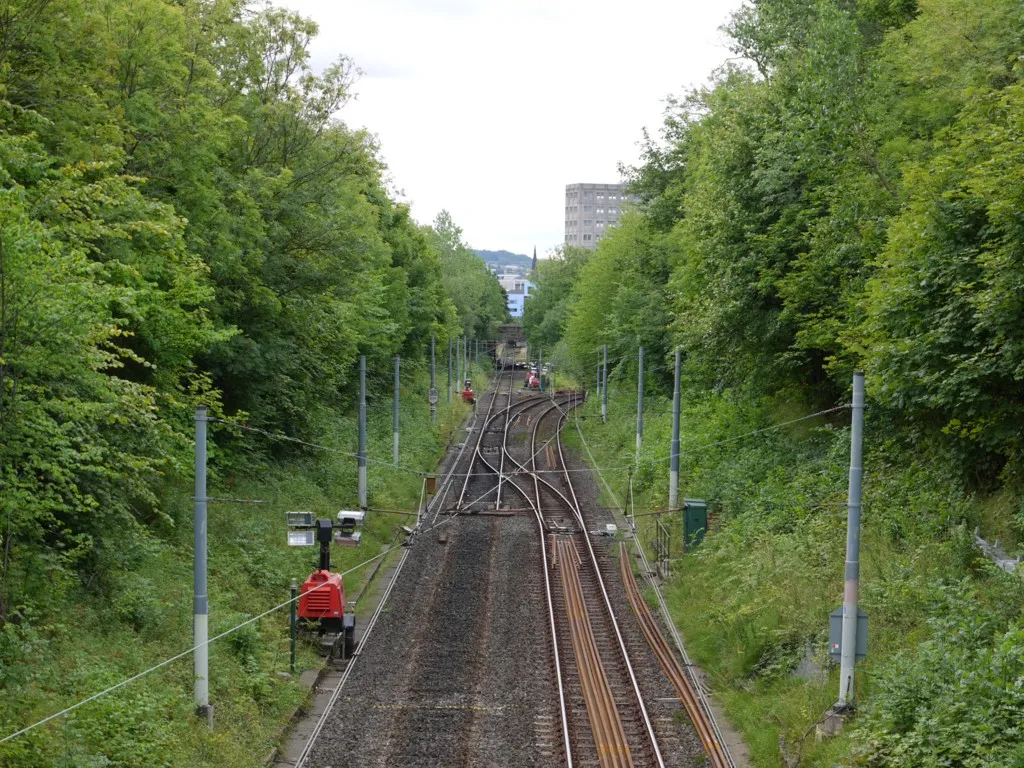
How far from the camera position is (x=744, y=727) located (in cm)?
1402

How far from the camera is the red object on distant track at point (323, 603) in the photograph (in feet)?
56.7

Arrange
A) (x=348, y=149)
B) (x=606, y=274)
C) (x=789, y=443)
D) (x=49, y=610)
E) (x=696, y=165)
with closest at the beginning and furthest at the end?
(x=49, y=610) < (x=789, y=443) < (x=348, y=149) < (x=696, y=165) < (x=606, y=274)

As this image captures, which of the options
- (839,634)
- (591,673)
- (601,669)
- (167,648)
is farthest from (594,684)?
(167,648)

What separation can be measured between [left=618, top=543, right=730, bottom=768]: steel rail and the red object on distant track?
18.7ft

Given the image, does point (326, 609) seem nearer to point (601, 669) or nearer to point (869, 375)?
point (601, 669)

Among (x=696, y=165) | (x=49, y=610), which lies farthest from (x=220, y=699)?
(x=696, y=165)

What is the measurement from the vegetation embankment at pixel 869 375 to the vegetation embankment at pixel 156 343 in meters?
7.90

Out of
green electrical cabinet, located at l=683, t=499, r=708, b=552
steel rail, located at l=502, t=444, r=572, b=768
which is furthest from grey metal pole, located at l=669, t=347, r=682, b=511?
steel rail, located at l=502, t=444, r=572, b=768

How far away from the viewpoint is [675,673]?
54.3 ft

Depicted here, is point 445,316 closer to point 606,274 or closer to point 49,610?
point 606,274

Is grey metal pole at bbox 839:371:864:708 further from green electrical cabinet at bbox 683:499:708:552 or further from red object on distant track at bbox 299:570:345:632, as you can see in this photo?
green electrical cabinet at bbox 683:499:708:552

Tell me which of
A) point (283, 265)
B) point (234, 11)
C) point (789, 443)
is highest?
point (234, 11)

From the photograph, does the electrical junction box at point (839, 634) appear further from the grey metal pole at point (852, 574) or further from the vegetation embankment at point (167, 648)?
the vegetation embankment at point (167, 648)

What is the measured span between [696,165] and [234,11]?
705 inches
